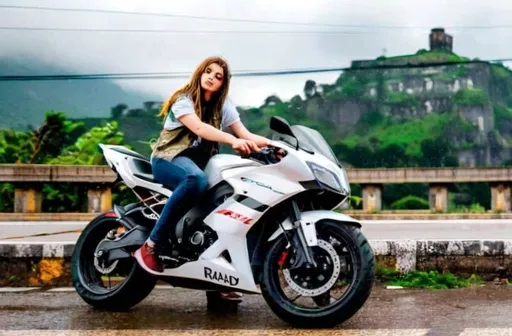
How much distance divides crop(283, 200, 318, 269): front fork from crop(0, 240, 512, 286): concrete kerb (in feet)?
5.36

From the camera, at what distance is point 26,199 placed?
591 inches

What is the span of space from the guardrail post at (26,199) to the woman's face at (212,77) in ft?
39.7

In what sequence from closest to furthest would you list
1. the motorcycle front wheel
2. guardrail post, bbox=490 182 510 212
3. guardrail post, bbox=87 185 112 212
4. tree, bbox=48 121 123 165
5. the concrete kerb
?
1. the motorcycle front wheel
2. the concrete kerb
3. guardrail post, bbox=87 185 112 212
4. guardrail post, bbox=490 182 510 212
5. tree, bbox=48 121 123 165

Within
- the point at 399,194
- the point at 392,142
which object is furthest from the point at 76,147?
the point at 392,142

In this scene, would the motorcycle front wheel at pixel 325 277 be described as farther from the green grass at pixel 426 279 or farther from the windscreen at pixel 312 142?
the green grass at pixel 426 279

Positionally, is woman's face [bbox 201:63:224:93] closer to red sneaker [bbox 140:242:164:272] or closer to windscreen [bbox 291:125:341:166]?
windscreen [bbox 291:125:341:166]

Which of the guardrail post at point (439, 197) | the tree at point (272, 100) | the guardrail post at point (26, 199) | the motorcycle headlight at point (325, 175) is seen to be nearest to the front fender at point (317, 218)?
the motorcycle headlight at point (325, 175)

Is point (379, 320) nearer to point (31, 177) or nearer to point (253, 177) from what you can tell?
point (253, 177)

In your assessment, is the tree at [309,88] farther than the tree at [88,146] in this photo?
Yes

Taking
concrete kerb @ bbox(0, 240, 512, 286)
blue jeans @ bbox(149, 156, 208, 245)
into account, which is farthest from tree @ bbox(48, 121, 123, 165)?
blue jeans @ bbox(149, 156, 208, 245)

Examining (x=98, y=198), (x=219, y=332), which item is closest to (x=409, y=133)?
(x=98, y=198)

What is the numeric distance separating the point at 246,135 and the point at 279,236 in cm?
64

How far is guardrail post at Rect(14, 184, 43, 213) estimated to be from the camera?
49.2ft

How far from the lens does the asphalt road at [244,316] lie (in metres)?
3.27
